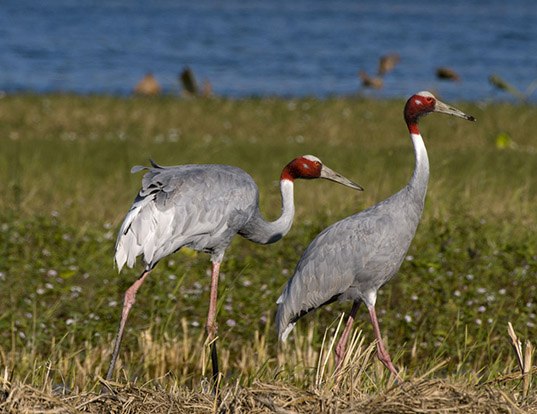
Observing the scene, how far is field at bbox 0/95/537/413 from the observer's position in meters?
4.21

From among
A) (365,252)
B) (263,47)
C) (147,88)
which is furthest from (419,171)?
(263,47)

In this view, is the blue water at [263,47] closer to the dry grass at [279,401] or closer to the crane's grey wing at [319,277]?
the crane's grey wing at [319,277]

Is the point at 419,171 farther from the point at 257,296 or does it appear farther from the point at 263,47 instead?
the point at 263,47

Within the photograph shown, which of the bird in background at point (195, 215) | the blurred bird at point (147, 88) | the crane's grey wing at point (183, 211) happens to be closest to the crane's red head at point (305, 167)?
the bird in background at point (195, 215)

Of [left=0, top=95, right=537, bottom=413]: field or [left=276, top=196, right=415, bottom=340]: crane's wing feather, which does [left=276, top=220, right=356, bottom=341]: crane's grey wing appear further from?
[left=0, top=95, right=537, bottom=413]: field

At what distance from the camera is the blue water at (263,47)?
94.6 feet

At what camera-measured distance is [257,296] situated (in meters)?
7.93

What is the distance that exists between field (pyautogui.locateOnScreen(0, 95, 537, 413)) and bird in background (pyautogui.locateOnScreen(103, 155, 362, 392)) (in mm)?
372

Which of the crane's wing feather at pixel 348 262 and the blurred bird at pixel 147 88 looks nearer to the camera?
the crane's wing feather at pixel 348 262

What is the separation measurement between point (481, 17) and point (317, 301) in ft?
180

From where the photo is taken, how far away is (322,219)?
9352 millimetres

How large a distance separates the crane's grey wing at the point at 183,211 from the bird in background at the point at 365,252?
490 mm

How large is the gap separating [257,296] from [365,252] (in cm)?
178

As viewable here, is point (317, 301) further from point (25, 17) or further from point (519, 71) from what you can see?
point (25, 17)
